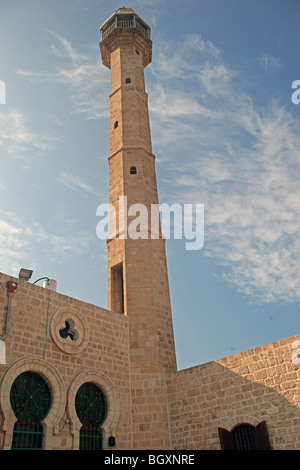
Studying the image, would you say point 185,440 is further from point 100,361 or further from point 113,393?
point 100,361

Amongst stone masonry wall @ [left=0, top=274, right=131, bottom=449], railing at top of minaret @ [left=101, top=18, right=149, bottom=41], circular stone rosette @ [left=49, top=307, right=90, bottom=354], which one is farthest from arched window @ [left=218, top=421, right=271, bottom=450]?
railing at top of minaret @ [left=101, top=18, right=149, bottom=41]

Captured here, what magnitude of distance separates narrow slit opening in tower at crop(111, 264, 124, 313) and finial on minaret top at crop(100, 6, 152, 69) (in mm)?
10807

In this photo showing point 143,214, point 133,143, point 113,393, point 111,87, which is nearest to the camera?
point 113,393

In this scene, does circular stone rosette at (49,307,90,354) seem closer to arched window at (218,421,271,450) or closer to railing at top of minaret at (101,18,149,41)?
arched window at (218,421,271,450)

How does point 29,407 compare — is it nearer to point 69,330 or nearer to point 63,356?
point 63,356

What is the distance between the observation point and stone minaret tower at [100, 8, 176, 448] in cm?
1121

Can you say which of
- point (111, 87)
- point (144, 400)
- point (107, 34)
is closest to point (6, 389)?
point (144, 400)

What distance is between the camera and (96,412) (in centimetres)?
1011

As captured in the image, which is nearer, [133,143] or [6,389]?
[6,389]

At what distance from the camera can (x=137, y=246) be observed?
1327 centimetres

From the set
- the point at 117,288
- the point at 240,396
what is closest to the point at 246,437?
the point at 240,396

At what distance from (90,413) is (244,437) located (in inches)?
148
